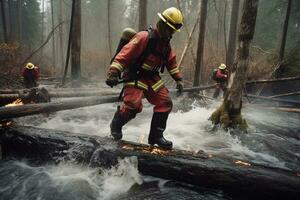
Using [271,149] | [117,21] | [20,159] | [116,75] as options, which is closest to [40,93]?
[20,159]

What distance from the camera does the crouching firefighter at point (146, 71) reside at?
421 centimetres

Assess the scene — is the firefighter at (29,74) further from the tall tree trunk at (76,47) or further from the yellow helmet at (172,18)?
the yellow helmet at (172,18)

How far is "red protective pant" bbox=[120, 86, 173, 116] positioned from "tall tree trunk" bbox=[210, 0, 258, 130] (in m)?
3.31

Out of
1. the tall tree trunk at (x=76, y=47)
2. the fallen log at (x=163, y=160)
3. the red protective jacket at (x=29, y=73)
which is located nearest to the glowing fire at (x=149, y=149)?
the fallen log at (x=163, y=160)

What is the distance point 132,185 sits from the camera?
3.83m

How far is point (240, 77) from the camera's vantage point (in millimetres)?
7207

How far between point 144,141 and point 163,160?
2.66 m

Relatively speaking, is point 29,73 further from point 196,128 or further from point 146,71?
point 146,71

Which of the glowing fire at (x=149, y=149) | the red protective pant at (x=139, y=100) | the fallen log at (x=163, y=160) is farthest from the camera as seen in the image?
the red protective pant at (x=139, y=100)

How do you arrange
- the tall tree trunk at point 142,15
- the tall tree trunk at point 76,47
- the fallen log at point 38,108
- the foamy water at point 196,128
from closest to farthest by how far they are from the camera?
the fallen log at point 38,108, the foamy water at point 196,128, the tall tree trunk at point 142,15, the tall tree trunk at point 76,47

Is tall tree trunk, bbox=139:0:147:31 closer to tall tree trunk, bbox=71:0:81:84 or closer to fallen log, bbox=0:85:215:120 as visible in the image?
tall tree trunk, bbox=71:0:81:84

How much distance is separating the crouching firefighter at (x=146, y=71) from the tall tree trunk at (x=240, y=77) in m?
3.15

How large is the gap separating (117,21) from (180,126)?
147 ft

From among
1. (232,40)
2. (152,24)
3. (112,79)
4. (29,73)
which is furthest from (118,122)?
(152,24)
